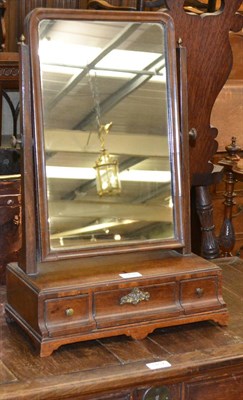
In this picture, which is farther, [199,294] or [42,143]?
[199,294]

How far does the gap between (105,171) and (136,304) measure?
1.15 ft

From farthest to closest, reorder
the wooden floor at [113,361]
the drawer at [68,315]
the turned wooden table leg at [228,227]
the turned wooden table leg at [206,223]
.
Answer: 1. the turned wooden table leg at [228,227]
2. the turned wooden table leg at [206,223]
3. the drawer at [68,315]
4. the wooden floor at [113,361]

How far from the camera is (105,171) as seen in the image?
2154 mm

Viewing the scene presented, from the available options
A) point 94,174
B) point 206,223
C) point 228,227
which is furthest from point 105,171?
point 228,227

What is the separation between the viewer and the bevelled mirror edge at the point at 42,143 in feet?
6.76

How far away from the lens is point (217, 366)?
208 centimetres

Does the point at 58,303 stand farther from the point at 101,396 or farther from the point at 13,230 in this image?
the point at 13,230

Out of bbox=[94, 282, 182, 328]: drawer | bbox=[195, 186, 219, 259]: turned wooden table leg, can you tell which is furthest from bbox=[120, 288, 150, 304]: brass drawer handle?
bbox=[195, 186, 219, 259]: turned wooden table leg

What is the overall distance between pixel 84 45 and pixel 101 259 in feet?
1.85

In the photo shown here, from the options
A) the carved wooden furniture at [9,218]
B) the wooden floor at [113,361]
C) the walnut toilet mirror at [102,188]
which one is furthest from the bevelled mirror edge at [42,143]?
the carved wooden furniture at [9,218]

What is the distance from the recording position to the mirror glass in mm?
2105

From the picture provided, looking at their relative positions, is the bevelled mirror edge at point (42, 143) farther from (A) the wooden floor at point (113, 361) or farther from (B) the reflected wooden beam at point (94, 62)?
(A) the wooden floor at point (113, 361)

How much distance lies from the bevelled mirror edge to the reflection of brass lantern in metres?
0.15

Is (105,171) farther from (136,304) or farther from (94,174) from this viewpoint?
(136,304)
